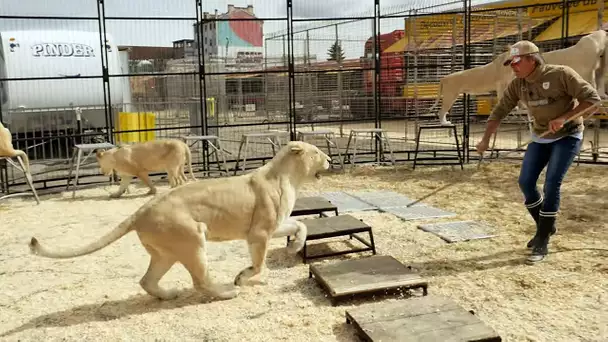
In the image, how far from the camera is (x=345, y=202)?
7961 mm

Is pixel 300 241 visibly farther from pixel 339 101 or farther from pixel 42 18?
pixel 339 101

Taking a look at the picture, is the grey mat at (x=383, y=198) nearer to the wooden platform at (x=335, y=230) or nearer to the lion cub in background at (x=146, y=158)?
the wooden platform at (x=335, y=230)

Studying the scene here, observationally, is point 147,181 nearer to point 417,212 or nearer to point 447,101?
point 417,212

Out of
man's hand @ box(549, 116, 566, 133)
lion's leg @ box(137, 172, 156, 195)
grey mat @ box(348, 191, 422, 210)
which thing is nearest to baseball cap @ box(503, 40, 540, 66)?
man's hand @ box(549, 116, 566, 133)

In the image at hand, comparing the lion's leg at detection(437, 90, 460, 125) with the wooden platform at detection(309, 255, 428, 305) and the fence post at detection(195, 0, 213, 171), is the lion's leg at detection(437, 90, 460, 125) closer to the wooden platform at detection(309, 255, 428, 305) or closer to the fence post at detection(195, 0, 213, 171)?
the fence post at detection(195, 0, 213, 171)

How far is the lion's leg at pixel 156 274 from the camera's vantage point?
4.01 metres

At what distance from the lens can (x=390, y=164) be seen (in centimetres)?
1145

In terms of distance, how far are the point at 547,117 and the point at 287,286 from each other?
2670 mm

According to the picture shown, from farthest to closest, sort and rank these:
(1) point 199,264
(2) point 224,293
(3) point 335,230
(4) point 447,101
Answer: (4) point 447,101 → (3) point 335,230 → (2) point 224,293 → (1) point 199,264

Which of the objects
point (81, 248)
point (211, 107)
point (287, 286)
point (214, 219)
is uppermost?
point (211, 107)

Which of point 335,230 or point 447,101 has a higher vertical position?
point 447,101

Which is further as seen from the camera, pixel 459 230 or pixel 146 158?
pixel 146 158

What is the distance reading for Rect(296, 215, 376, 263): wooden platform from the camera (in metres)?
5.22

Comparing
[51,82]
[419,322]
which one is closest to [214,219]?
[419,322]
